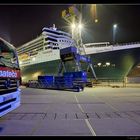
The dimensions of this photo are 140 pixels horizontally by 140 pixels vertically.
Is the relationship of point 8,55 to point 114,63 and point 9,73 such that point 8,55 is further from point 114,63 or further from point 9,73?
point 114,63

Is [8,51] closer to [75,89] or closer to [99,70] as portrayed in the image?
[75,89]

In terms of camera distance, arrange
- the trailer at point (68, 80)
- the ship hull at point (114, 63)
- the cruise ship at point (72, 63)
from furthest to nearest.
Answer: the cruise ship at point (72, 63) < the ship hull at point (114, 63) < the trailer at point (68, 80)

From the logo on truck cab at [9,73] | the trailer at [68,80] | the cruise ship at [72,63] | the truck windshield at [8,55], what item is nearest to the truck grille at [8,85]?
the logo on truck cab at [9,73]

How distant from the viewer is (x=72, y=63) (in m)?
37.4

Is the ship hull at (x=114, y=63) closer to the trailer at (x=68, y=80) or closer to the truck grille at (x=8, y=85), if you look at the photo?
the trailer at (x=68, y=80)

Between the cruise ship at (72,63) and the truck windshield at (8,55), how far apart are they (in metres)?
29.7

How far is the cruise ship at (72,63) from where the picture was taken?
120ft

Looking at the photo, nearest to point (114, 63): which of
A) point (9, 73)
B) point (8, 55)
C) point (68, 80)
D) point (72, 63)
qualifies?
point (72, 63)

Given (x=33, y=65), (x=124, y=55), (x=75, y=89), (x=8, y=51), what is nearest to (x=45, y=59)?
(x=33, y=65)

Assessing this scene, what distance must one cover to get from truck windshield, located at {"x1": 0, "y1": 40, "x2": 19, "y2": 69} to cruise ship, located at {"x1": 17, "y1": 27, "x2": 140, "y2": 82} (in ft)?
97.6

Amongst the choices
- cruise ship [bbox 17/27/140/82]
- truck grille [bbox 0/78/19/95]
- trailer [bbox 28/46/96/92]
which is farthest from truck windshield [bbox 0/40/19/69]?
cruise ship [bbox 17/27/140/82]

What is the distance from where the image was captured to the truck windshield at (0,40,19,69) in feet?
19.0

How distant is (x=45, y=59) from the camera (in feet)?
143

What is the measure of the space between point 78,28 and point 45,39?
398 inches
